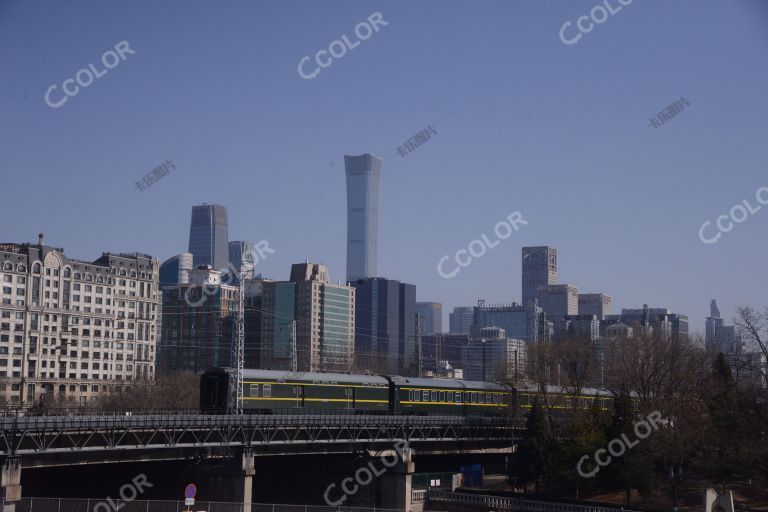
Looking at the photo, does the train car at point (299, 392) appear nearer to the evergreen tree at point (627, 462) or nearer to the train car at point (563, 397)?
the train car at point (563, 397)

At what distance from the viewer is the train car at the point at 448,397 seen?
74125 mm

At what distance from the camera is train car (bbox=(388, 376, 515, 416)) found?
7412 centimetres

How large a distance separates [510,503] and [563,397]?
17.3 m

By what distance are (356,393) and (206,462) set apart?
15265 mm

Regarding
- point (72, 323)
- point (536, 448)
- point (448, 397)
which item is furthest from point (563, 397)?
point (72, 323)

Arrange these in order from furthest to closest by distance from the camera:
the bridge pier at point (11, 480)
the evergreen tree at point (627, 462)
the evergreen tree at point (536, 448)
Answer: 1. the evergreen tree at point (536, 448)
2. the evergreen tree at point (627, 462)
3. the bridge pier at point (11, 480)

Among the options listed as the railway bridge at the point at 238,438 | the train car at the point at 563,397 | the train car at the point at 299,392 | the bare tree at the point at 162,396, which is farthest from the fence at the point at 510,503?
the bare tree at the point at 162,396

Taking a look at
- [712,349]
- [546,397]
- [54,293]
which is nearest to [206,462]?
[546,397]

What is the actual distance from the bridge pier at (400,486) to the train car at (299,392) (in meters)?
5.22

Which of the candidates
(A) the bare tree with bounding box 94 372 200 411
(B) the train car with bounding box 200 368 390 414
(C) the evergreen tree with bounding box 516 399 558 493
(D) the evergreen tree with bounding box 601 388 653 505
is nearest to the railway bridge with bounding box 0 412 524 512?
(B) the train car with bounding box 200 368 390 414

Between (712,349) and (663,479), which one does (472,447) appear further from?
(712,349)

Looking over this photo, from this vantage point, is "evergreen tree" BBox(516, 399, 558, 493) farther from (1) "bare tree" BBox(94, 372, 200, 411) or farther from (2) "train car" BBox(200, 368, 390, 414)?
(1) "bare tree" BBox(94, 372, 200, 411)

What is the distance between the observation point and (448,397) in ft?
254

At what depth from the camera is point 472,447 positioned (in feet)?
252
